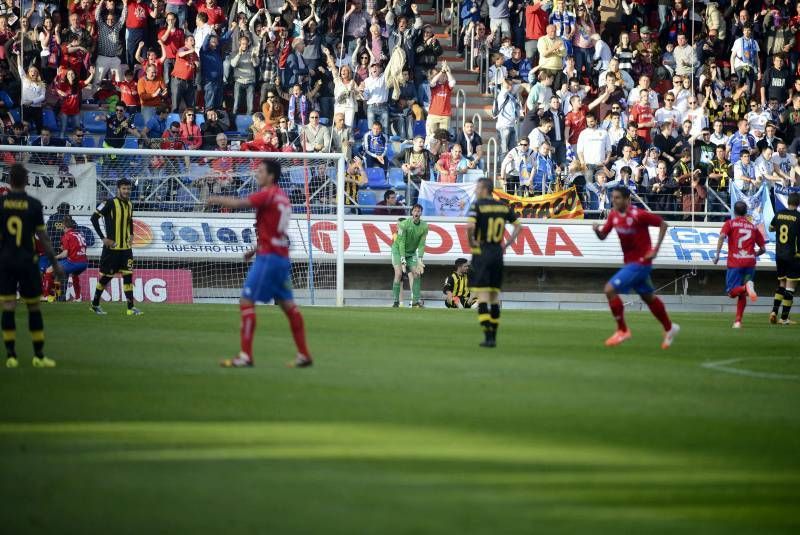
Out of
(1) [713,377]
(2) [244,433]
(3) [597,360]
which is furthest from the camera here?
(3) [597,360]

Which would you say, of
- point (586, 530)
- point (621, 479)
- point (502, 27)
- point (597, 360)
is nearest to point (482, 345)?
point (597, 360)

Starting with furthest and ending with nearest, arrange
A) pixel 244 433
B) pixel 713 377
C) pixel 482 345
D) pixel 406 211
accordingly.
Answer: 1. pixel 406 211
2. pixel 482 345
3. pixel 713 377
4. pixel 244 433

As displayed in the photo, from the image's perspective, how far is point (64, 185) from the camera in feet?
87.4

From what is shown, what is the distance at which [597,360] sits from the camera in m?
14.6

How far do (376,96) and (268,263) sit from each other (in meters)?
18.3

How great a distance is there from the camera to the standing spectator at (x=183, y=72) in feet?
97.6

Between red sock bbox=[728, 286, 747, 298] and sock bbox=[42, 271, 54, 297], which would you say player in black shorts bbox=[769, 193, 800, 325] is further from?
sock bbox=[42, 271, 54, 297]

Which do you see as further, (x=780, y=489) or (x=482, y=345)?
(x=482, y=345)

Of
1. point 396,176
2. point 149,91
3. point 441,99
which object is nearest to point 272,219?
point 396,176

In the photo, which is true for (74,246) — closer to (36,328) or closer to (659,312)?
(36,328)

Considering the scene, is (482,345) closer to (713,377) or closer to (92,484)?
(713,377)

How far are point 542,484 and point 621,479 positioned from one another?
0.54m

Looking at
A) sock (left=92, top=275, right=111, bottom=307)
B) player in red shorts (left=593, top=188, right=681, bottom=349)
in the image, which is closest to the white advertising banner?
sock (left=92, top=275, right=111, bottom=307)

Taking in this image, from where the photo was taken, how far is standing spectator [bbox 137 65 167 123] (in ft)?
96.5
